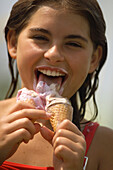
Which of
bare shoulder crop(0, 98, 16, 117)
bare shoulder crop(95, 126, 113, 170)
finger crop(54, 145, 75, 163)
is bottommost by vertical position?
bare shoulder crop(95, 126, 113, 170)

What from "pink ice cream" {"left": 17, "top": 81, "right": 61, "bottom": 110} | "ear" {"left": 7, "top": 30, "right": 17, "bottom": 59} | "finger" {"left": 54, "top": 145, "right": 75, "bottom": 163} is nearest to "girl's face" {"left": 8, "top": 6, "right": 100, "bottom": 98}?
"pink ice cream" {"left": 17, "top": 81, "right": 61, "bottom": 110}

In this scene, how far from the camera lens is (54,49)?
2.38m

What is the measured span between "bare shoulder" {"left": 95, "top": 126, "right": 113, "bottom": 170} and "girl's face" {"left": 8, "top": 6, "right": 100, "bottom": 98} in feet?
2.81

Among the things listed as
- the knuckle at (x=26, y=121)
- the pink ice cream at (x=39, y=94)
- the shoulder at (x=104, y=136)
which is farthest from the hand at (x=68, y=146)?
the shoulder at (x=104, y=136)

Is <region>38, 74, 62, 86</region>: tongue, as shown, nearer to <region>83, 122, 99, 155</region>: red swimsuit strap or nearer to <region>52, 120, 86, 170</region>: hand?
<region>52, 120, 86, 170</region>: hand

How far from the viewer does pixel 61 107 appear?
6.66 feet

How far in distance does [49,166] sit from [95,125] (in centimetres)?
103

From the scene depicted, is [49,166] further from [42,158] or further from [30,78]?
[30,78]

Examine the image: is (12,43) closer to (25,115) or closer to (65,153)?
(25,115)

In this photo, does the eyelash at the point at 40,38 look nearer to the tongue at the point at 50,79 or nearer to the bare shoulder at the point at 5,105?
the tongue at the point at 50,79

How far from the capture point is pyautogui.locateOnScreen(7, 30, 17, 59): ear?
9.85ft

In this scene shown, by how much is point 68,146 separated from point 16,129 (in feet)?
1.37

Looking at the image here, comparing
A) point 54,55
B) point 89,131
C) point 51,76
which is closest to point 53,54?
point 54,55

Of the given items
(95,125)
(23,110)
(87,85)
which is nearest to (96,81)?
(87,85)
